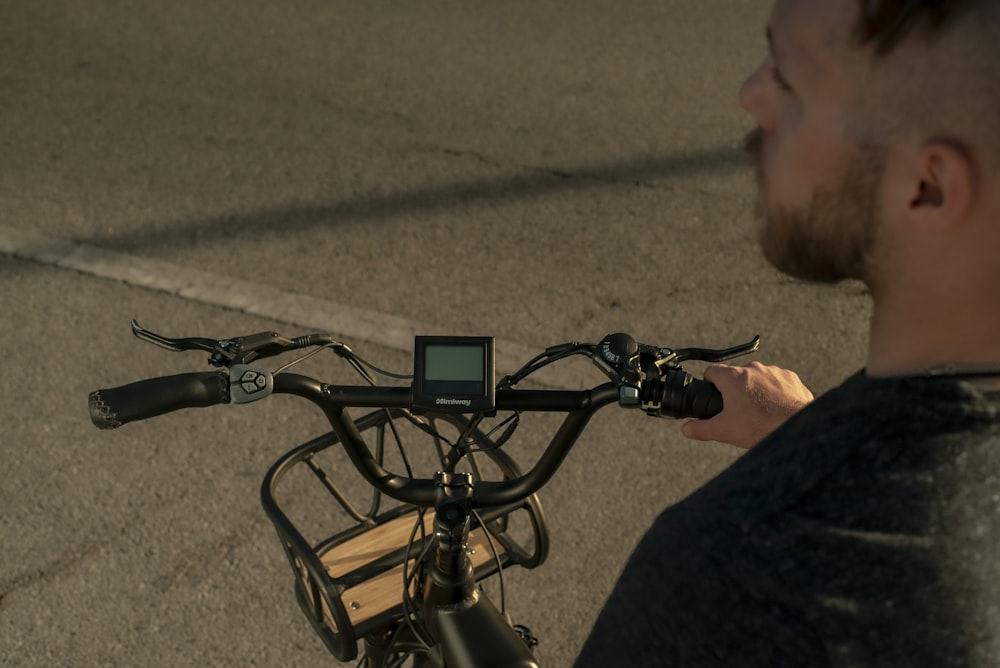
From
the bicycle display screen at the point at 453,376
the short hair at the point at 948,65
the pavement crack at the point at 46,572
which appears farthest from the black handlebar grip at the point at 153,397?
the pavement crack at the point at 46,572

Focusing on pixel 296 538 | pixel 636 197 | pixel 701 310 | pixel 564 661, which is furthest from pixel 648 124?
pixel 296 538

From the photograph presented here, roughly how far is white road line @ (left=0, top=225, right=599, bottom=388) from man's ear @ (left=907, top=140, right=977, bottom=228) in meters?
2.90

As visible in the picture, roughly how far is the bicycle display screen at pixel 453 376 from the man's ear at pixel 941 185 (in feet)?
2.55

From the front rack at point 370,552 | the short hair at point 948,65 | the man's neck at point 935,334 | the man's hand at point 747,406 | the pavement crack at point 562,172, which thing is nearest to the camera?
the short hair at point 948,65

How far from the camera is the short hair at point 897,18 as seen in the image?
1175mm

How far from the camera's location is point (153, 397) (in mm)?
1798

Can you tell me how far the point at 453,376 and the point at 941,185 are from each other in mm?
869

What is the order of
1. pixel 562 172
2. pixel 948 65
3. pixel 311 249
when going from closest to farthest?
1. pixel 948 65
2. pixel 311 249
3. pixel 562 172

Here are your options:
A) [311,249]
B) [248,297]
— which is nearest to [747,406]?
[248,297]

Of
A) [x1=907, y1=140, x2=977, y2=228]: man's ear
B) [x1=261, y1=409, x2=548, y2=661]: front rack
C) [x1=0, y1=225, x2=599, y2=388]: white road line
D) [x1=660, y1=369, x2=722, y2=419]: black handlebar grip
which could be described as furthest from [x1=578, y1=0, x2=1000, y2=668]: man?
[x1=0, y1=225, x2=599, y2=388]: white road line

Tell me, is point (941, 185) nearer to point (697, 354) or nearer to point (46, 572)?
point (697, 354)

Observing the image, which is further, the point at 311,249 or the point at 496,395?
the point at 311,249

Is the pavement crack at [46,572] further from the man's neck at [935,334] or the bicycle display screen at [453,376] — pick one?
the man's neck at [935,334]

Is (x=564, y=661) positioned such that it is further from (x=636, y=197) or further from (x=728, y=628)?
(x=636, y=197)
